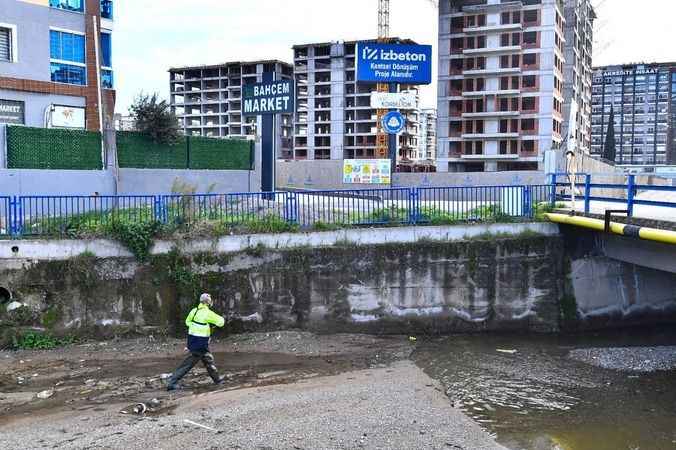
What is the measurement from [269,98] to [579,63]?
267 feet

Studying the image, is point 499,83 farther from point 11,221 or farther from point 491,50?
point 11,221

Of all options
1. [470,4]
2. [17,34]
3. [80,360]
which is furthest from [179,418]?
[470,4]

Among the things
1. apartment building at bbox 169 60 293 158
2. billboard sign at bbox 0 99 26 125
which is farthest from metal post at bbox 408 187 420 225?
apartment building at bbox 169 60 293 158

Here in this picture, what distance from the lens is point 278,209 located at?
Result: 1675cm

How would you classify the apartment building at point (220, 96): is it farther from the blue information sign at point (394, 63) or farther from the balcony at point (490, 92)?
the blue information sign at point (394, 63)

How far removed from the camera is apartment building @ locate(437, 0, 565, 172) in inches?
2921

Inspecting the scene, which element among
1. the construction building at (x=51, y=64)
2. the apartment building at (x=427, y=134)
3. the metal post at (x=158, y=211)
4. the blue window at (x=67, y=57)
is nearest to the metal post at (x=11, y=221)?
the metal post at (x=158, y=211)

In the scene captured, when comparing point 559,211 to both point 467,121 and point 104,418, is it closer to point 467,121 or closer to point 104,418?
point 104,418

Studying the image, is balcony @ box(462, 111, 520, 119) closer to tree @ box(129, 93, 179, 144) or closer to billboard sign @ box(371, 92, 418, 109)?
billboard sign @ box(371, 92, 418, 109)

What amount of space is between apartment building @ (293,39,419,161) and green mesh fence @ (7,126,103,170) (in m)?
79.1

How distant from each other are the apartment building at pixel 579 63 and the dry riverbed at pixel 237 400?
6902 cm

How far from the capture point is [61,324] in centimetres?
1488

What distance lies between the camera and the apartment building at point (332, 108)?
102812 mm

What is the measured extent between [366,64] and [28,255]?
1696 cm
